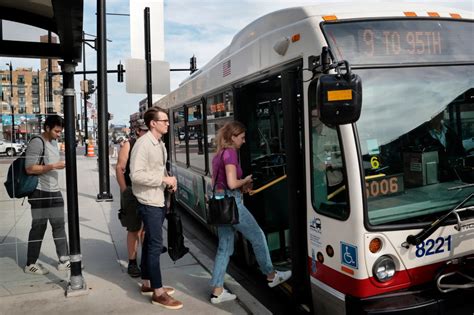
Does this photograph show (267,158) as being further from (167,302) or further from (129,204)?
(167,302)

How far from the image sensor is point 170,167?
10086mm

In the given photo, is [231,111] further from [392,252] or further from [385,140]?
[392,252]

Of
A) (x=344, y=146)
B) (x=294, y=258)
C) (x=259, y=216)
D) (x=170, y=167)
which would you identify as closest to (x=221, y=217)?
(x=294, y=258)

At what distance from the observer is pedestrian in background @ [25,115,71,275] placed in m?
4.96

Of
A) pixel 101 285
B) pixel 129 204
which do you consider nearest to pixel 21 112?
pixel 129 204

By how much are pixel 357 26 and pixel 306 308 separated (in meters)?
2.36

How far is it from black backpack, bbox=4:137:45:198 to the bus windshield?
355 centimetres

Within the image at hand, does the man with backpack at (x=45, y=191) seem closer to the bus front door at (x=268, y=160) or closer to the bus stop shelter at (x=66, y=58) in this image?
the bus stop shelter at (x=66, y=58)

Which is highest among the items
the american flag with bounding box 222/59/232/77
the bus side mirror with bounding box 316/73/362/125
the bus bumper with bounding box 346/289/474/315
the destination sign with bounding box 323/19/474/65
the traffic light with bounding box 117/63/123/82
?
the traffic light with bounding box 117/63/123/82

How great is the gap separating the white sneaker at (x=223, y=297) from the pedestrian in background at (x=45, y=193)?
75.7 inches

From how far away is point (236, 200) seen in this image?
13.9ft

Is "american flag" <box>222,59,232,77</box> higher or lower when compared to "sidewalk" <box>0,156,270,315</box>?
higher

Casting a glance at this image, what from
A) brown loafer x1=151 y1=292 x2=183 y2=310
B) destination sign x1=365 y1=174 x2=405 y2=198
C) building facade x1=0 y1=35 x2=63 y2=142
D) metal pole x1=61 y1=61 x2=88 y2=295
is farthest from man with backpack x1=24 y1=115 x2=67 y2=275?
destination sign x1=365 y1=174 x2=405 y2=198

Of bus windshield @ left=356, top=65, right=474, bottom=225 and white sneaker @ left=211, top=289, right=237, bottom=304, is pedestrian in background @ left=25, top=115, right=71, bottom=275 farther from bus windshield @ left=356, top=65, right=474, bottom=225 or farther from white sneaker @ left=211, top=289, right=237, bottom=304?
bus windshield @ left=356, top=65, right=474, bottom=225
